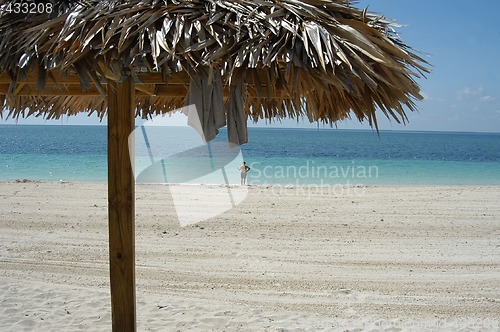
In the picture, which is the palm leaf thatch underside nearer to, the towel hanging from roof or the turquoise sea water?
the towel hanging from roof

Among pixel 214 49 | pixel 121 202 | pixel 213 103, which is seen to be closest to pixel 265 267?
pixel 121 202

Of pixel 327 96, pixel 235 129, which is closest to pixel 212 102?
pixel 235 129

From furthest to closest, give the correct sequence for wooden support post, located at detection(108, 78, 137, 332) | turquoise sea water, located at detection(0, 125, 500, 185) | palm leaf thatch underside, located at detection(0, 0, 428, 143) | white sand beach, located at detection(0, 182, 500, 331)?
turquoise sea water, located at detection(0, 125, 500, 185)
white sand beach, located at detection(0, 182, 500, 331)
wooden support post, located at detection(108, 78, 137, 332)
palm leaf thatch underside, located at detection(0, 0, 428, 143)

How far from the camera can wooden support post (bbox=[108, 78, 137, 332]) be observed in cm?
258

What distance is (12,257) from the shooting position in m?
5.97

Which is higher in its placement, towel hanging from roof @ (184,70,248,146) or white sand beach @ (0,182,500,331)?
towel hanging from roof @ (184,70,248,146)

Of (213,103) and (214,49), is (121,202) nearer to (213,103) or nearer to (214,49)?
(213,103)

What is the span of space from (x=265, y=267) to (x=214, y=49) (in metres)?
3.81

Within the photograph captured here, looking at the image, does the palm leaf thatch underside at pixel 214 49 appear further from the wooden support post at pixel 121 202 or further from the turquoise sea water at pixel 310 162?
the turquoise sea water at pixel 310 162

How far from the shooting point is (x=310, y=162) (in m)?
32.7

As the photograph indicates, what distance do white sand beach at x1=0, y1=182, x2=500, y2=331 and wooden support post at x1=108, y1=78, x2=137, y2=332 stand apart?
1.14 metres

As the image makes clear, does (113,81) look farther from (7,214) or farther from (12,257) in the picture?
(7,214)

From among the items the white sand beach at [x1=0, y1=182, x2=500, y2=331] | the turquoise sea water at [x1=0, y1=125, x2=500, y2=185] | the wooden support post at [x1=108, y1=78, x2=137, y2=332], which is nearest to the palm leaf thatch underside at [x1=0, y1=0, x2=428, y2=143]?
the wooden support post at [x1=108, y1=78, x2=137, y2=332]

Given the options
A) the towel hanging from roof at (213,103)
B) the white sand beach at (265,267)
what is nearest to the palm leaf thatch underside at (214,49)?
the towel hanging from roof at (213,103)
